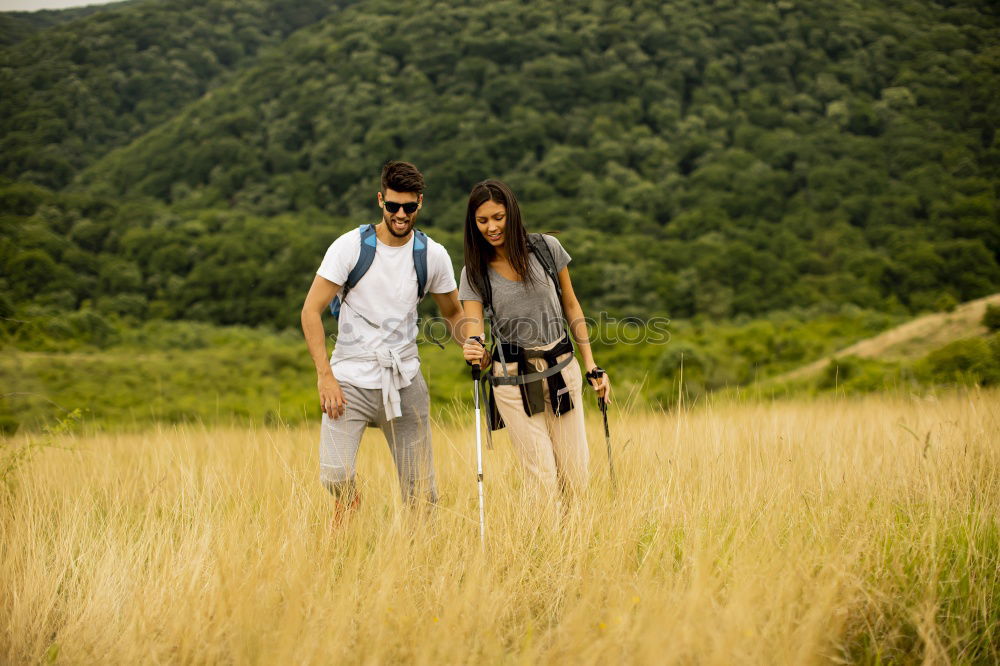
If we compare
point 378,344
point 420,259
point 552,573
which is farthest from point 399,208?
point 552,573

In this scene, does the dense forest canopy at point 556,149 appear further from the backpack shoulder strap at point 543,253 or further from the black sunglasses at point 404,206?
the backpack shoulder strap at point 543,253

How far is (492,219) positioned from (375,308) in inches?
25.0

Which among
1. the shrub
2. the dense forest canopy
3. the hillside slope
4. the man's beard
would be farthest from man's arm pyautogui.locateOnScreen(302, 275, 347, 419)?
the dense forest canopy

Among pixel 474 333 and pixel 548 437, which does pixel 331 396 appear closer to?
pixel 474 333

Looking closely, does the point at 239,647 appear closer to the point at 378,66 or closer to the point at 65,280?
the point at 65,280

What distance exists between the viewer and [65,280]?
160ft

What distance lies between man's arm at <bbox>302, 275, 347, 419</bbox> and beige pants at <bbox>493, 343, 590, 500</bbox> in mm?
723

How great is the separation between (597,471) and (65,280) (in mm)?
52265

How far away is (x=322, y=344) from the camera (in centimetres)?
333

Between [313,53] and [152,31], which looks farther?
[152,31]

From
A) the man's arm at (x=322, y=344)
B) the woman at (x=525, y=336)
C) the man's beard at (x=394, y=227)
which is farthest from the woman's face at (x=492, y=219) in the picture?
the man's arm at (x=322, y=344)

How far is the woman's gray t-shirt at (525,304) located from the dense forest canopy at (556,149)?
35750 millimetres

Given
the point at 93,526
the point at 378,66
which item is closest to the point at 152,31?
the point at 378,66

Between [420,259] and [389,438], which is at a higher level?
[420,259]
